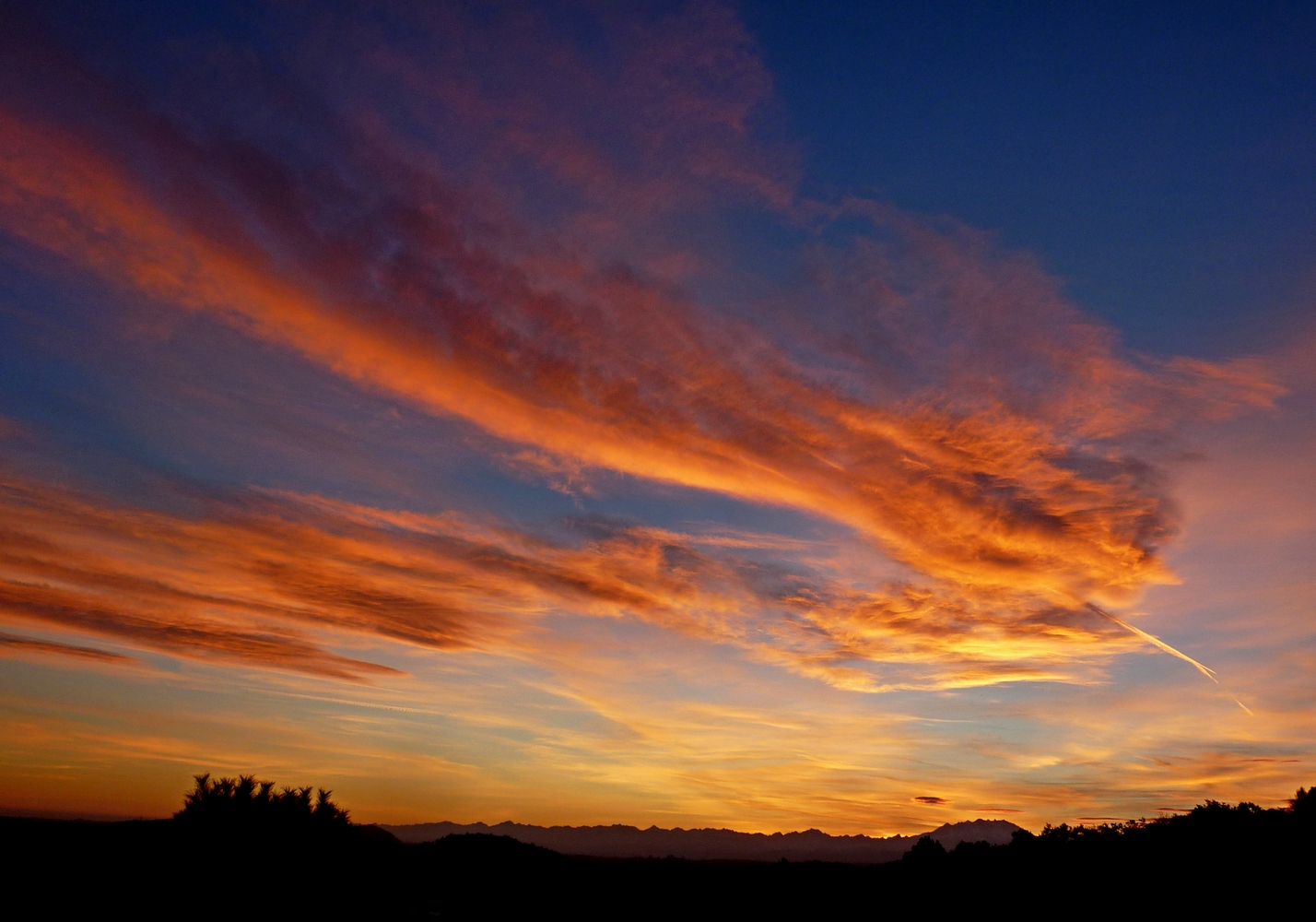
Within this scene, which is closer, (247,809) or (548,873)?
(247,809)

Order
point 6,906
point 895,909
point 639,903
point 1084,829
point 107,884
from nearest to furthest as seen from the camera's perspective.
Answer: point 6,906, point 107,884, point 895,909, point 639,903, point 1084,829

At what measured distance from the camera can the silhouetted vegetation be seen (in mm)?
28766

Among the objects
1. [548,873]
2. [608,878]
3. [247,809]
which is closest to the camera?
[247,809]

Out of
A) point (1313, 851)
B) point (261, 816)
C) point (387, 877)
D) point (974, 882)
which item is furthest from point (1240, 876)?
point (261, 816)

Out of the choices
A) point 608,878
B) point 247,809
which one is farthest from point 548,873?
point 247,809

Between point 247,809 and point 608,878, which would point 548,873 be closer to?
point 608,878

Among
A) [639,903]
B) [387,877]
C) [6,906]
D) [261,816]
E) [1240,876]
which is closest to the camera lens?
[6,906]

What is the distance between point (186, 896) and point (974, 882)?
43536 millimetres

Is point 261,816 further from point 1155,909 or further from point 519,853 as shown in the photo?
point 1155,909

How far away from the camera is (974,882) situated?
49062 mm

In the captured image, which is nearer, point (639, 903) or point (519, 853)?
point (639, 903)

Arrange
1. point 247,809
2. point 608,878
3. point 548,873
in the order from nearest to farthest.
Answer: point 247,809, point 548,873, point 608,878

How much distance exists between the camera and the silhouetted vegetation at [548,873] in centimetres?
2877

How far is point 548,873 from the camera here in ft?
196
